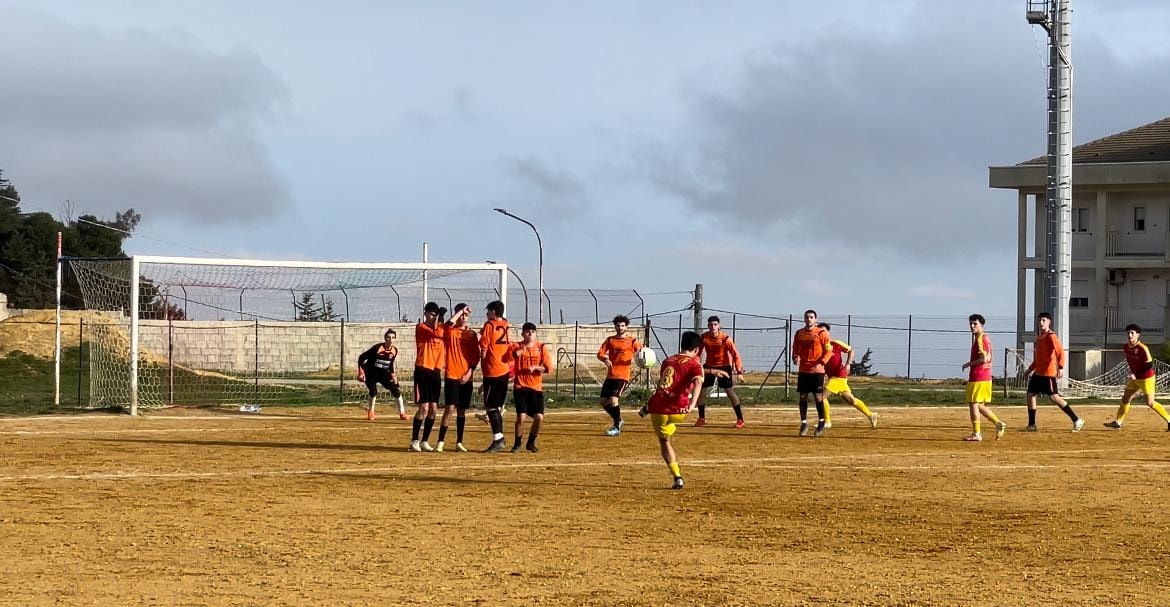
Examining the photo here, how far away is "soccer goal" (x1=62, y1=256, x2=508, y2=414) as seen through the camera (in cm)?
3058

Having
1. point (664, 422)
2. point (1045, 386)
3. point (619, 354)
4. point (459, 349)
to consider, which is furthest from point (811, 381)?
point (664, 422)

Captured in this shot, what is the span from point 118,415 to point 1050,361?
16399 millimetres

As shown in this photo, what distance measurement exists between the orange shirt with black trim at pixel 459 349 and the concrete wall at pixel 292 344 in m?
22.3

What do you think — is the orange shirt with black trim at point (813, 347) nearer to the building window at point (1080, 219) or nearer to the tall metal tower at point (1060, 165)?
the tall metal tower at point (1060, 165)

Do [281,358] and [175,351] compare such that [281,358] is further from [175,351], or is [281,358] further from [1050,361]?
[1050,361]

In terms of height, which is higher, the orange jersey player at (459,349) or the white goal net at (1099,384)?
the orange jersey player at (459,349)

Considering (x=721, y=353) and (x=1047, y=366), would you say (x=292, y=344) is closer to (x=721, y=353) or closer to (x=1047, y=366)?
(x=721, y=353)

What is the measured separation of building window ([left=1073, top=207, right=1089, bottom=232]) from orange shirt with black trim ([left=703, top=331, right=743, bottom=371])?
3637 centimetres

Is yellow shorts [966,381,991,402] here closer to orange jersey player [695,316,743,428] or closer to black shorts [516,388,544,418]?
orange jersey player [695,316,743,428]

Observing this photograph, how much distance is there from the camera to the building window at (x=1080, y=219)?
5638 centimetres

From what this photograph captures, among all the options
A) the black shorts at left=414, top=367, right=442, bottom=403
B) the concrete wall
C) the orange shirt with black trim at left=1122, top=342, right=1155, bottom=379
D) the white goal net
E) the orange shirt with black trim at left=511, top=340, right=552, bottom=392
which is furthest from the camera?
the concrete wall

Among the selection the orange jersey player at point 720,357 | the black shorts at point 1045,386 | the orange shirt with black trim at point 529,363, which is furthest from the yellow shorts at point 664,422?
the black shorts at point 1045,386

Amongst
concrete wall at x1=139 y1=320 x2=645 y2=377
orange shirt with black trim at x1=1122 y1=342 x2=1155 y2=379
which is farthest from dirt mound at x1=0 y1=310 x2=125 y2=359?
orange shirt with black trim at x1=1122 y1=342 x2=1155 y2=379

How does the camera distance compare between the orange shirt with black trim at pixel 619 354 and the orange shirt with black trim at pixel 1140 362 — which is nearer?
the orange shirt with black trim at pixel 619 354
